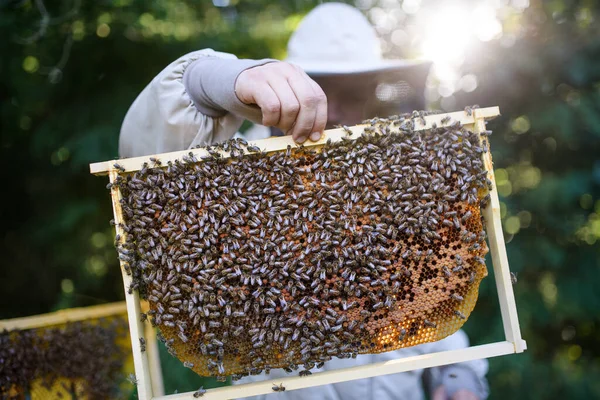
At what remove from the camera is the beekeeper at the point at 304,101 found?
6.37 ft

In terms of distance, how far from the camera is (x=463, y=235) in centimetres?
202

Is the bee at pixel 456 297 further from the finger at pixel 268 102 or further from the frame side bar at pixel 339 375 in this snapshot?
the finger at pixel 268 102

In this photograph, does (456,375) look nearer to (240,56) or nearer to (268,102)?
(268,102)

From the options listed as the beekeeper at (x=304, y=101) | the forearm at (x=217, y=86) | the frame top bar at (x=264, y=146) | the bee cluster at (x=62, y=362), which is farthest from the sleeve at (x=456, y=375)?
the bee cluster at (x=62, y=362)

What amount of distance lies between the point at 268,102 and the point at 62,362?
2509 mm

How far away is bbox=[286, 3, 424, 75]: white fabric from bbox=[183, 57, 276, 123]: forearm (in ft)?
2.99


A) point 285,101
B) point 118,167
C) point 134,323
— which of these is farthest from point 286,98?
point 134,323

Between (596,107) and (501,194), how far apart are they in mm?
1175

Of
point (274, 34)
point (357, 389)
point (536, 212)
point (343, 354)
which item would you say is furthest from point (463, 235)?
point (274, 34)

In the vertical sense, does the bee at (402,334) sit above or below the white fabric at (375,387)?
above

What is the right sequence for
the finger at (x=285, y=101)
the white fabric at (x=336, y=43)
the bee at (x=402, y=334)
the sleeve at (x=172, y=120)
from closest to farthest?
the finger at (x=285, y=101)
the bee at (x=402, y=334)
the sleeve at (x=172, y=120)
the white fabric at (x=336, y=43)

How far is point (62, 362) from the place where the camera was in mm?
3150

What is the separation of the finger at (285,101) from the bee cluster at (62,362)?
2393 mm

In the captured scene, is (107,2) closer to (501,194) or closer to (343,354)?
(343,354)
